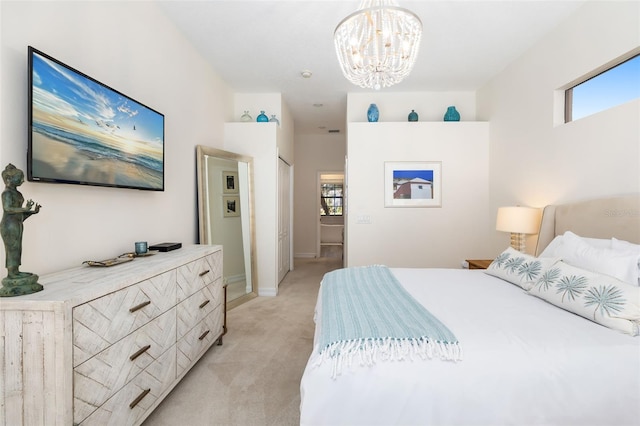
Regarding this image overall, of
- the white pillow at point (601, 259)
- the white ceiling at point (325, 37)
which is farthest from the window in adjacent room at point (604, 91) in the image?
the white pillow at point (601, 259)

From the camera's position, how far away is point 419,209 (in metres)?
4.20

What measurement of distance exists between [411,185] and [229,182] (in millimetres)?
2523

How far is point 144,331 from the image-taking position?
160 cm

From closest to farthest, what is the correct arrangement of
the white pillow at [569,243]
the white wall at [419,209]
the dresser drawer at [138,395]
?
1. the dresser drawer at [138,395]
2. the white pillow at [569,243]
3. the white wall at [419,209]

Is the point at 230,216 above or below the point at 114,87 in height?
below

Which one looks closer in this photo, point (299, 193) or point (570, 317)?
point (570, 317)

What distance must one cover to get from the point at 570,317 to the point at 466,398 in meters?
0.85

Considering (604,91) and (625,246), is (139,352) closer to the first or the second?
(625,246)

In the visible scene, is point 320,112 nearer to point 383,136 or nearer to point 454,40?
point 383,136

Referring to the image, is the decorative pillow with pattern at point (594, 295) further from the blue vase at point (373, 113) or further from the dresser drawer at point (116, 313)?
the blue vase at point (373, 113)

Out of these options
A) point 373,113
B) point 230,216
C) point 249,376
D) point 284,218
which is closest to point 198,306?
point 249,376

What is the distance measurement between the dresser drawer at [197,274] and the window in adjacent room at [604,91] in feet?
11.1

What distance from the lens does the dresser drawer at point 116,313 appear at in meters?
1.20

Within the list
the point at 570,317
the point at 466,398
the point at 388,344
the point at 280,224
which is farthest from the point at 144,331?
the point at 280,224
